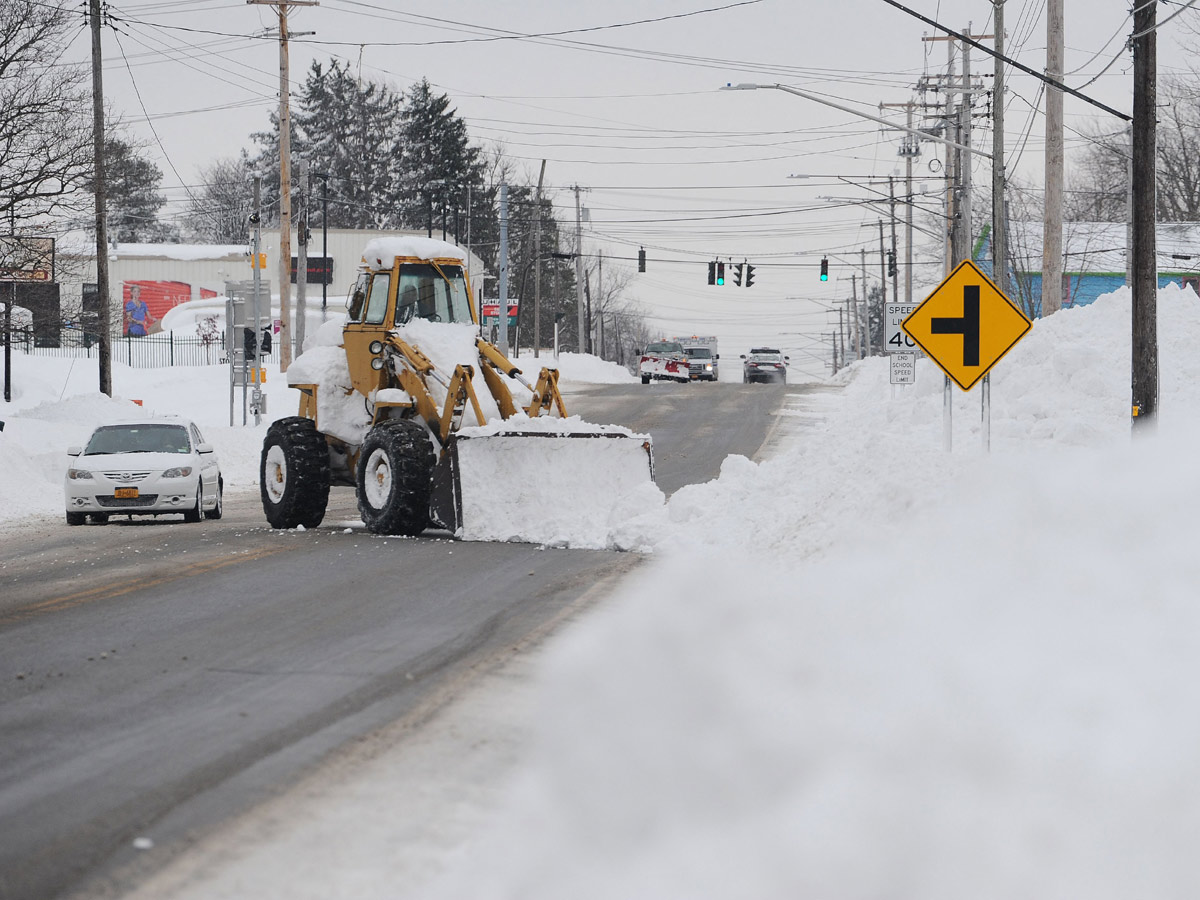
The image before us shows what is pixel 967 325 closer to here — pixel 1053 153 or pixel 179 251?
pixel 1053 153

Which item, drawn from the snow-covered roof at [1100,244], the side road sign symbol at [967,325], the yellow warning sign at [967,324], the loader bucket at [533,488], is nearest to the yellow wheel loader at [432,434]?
the loader bucket at [533,488]

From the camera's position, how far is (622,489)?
55.1ft

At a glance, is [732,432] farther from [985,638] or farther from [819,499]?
[985,638]

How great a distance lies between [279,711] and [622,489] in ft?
30.6

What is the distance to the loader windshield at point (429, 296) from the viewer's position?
58.9ft

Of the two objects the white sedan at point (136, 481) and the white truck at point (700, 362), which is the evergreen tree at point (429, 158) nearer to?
the white truck at point (700, 362)

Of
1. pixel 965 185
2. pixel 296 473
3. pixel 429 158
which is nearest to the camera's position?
pixel 296 473

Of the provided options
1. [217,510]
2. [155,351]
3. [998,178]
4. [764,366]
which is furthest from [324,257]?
[217,510]

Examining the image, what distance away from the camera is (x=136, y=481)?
69.3 feet

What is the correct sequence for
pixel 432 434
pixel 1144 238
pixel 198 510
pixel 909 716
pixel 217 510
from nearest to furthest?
pixel 909 716, pixel 432 434, pixel 1144 238, pixel 198 510, pixel 217 510

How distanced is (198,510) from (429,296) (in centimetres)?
586

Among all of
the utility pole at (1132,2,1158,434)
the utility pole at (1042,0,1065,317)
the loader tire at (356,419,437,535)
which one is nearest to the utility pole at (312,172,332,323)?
the utility pole at (1042,0,1065,317)

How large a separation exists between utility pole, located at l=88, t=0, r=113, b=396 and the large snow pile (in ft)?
85.9

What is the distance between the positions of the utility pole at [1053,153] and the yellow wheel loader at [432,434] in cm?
1287
